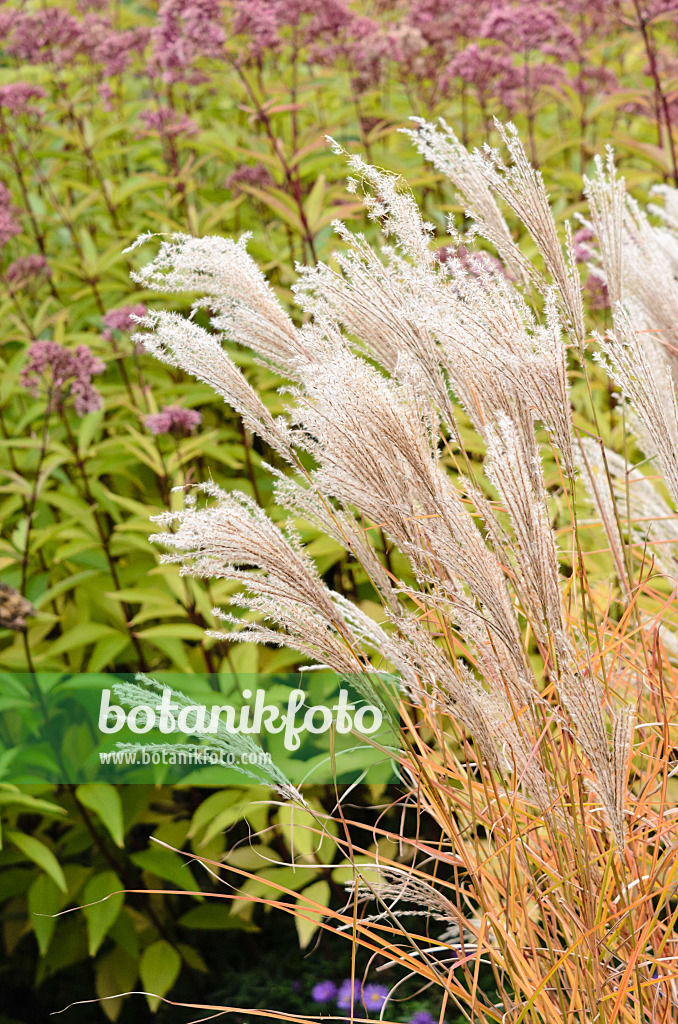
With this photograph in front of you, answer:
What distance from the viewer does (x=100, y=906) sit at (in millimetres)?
1657

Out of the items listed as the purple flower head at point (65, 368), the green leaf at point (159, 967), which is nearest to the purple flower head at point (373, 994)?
the green leaf at point (159, 967)

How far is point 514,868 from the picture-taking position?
1.03 meters

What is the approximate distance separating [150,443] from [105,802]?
0.78 metres

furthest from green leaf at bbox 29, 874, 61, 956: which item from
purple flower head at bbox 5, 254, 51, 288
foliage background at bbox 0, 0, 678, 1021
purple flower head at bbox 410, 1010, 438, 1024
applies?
purple flower head at bbox 5, 254, 51, 288

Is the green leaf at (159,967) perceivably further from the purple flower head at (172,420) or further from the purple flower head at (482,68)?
the purple flower head at (482,68)

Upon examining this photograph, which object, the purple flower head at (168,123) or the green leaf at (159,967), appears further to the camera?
the purple flower head at (168,123)

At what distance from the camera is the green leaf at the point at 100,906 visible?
1594mm

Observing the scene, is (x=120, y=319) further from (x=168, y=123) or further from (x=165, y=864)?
(x=165, y=864)

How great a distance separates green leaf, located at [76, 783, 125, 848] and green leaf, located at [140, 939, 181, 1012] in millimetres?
295

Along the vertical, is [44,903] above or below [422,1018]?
above

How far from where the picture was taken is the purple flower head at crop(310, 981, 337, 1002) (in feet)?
5.44

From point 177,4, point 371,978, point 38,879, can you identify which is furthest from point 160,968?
point 177,4

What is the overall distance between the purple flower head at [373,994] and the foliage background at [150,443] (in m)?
0.06

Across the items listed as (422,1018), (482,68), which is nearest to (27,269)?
(482,68)
